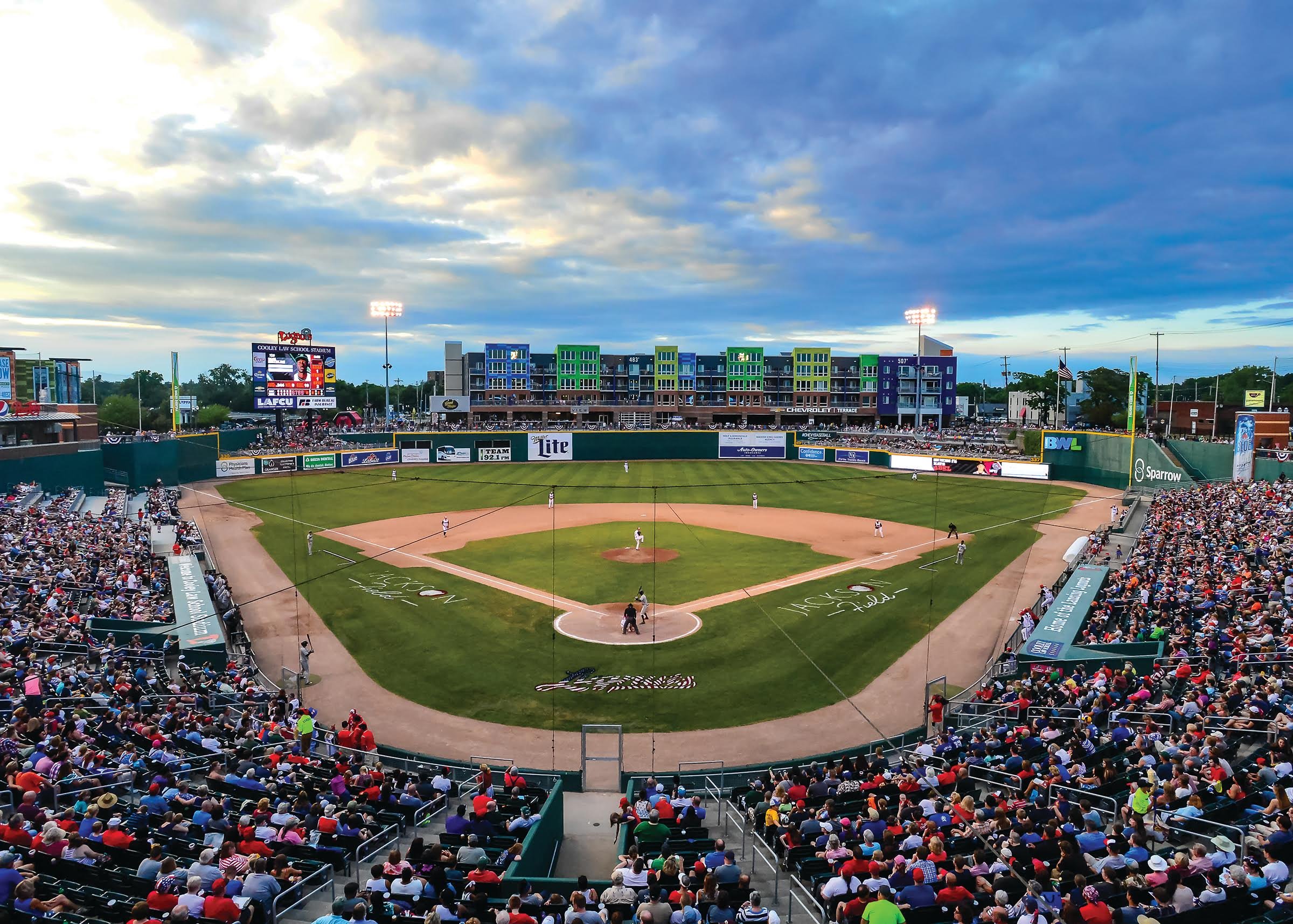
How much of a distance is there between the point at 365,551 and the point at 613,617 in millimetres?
18071

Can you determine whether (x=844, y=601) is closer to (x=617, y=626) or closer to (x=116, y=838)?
(x=617, y=626)

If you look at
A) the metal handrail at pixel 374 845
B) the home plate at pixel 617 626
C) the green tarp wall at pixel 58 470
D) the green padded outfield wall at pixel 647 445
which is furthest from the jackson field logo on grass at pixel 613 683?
the green padded outfield wall at pixel 647 445

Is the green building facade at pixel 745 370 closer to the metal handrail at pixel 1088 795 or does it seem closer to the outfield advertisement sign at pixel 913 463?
the outfield advertisement sign at pixel 913 463

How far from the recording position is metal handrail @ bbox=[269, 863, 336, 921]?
29.4 ft

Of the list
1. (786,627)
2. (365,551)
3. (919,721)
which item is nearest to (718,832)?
(919,721)

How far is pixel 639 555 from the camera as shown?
3803cm

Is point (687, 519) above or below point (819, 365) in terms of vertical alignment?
below

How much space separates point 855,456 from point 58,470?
67703mm

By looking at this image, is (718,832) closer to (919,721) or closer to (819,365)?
(919,721)

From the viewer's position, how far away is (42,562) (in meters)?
27.0

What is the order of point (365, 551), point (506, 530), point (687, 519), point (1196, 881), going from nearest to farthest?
point (1196, 881) → point (365, 551) → point (506, 530) → point (687, 519)

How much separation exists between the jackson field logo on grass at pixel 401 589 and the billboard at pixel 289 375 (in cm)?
3965

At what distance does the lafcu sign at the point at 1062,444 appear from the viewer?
216 feet

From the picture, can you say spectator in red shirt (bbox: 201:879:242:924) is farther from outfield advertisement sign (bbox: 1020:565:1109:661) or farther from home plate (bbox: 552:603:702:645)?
outfield advertisement sign (bbox: 1020:565:1109:661)
